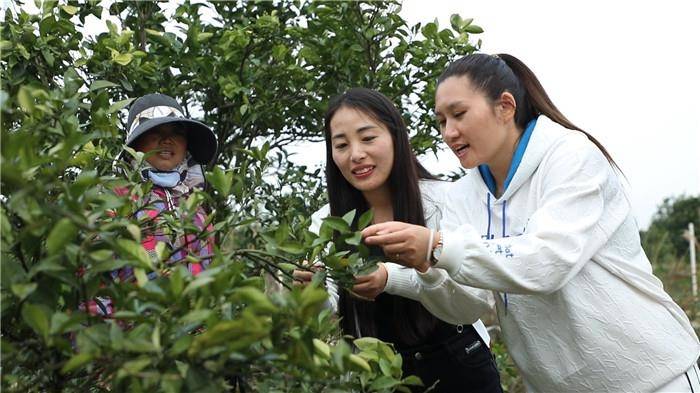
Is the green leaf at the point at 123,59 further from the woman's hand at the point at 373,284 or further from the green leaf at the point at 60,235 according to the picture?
the green leaf at the point at 60,235

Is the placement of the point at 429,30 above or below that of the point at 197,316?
above

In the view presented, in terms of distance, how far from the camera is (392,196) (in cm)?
252

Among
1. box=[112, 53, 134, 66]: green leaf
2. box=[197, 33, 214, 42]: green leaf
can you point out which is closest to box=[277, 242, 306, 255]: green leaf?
box=[112, 53, 134, 66]: green leaf

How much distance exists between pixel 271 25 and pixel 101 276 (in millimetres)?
1787

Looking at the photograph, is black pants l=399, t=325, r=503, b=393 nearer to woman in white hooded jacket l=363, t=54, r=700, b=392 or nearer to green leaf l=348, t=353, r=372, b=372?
woman in white hooded jacket l=363, t=54, r=700, b=392

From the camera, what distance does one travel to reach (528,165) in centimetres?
208

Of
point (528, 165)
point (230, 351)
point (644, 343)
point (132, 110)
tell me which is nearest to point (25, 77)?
point (132, 110)

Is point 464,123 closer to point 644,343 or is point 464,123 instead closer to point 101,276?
point 644,343

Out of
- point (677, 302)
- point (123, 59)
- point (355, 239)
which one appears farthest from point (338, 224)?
point (677, 302)

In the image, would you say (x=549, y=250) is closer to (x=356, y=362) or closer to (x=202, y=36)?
(x=356, y=362)

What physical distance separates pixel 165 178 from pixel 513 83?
41.5 inches

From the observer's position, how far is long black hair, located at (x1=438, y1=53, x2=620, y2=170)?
84.7 inches

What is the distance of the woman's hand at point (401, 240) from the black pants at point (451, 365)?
21.7 inches

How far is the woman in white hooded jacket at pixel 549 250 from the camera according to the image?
1.91 meters
